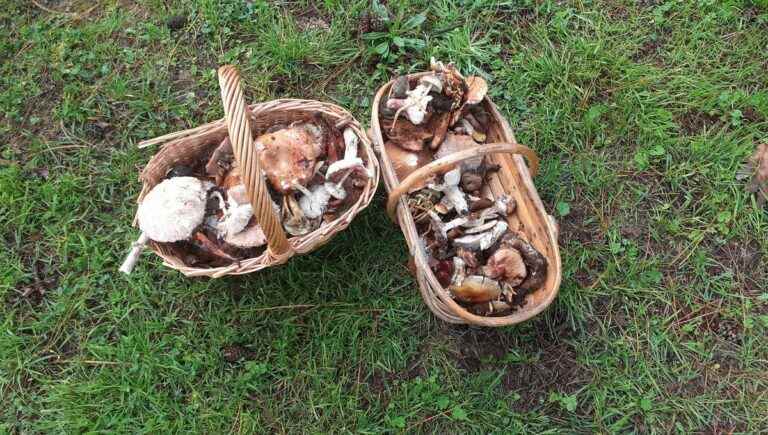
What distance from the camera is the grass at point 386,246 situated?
2.94 metres

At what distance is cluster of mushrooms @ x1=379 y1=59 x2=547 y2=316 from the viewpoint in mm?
2629

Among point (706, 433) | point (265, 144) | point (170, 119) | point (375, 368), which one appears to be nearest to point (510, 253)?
point (375, 368)

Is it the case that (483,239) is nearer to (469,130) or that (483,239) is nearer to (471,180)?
(471,180)

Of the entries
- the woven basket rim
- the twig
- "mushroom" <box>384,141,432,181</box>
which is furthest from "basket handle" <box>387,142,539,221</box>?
the twig

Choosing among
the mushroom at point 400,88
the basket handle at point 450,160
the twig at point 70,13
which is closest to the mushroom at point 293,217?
the basket handle at point 450,160

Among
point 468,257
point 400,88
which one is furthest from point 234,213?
point 468,257

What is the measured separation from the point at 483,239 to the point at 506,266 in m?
0.18

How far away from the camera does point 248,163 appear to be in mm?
2186

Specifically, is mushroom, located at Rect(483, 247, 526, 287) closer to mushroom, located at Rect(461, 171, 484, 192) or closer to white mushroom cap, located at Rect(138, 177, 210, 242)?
mushroom, located at Rect(461, 171, 484, 192)

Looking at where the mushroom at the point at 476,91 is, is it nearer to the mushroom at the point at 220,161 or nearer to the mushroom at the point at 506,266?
the mushroom at the point at 506,266

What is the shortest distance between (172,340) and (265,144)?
1.24 metres

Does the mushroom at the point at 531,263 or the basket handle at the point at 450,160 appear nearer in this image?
the basket handle at the point at 450,160

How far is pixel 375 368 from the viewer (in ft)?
9.78

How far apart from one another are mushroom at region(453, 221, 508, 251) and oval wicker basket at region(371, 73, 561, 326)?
153 mm
